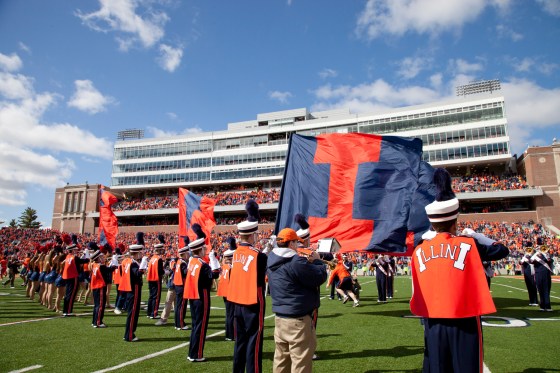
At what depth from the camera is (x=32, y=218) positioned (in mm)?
91000

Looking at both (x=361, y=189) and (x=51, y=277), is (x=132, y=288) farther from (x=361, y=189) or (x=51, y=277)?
(x=361, y=189)

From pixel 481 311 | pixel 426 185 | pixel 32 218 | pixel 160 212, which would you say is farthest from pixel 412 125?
pixel 32 218

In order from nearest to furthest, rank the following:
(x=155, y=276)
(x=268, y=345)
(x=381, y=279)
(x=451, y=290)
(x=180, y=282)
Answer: (x=451, y=290)
(x=268, y=345)
(x=180, y=282)
(x=155, y=276)
(x=381, y=279)

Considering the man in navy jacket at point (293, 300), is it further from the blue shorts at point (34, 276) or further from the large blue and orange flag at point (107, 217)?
the blue shorts at point (34, 276)

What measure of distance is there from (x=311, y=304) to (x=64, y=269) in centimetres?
901

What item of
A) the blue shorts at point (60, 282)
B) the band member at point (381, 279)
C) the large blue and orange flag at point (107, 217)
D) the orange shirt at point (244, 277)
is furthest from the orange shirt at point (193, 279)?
the large blue and orange flag at point (107, 217)

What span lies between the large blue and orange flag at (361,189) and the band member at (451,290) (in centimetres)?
546

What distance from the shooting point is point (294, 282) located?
154 inches

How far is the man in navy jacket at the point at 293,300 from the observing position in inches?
149

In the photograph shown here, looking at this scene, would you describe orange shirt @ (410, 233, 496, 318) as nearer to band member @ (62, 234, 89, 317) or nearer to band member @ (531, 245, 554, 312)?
band member @ (531, 245, 554, 312)

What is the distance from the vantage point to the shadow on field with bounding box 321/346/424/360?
594 cm

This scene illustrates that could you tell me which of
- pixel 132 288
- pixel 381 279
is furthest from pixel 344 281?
pixel 132 288

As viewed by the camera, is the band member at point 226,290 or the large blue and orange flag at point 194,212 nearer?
the band member at point 226,290

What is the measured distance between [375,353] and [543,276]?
7.20 meters
